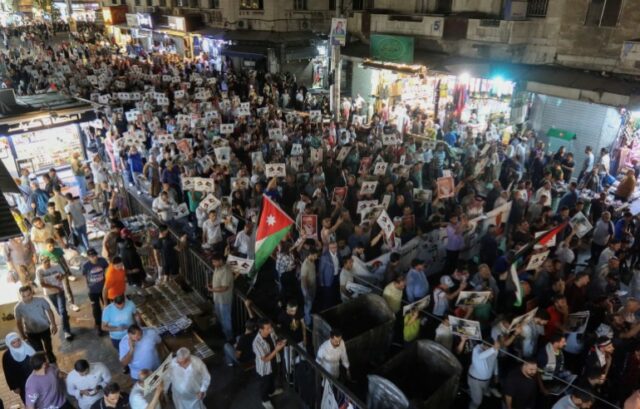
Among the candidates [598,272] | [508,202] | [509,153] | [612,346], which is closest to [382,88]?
[509,153]

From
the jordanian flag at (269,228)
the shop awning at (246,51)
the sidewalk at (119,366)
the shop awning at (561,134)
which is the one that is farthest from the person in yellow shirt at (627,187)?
the shop awning at (246,51)

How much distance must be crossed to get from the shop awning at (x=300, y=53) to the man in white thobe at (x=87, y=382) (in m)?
26.4

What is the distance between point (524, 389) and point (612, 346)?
1807 millimetres

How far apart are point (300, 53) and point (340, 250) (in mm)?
23346

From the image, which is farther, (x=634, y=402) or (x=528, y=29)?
(x=528, y=29)

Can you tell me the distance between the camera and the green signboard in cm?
2072

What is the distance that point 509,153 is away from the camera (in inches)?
622

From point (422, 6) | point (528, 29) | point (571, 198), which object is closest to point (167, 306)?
point (571, 198)

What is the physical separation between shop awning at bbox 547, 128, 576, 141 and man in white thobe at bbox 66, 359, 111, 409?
55.8ft

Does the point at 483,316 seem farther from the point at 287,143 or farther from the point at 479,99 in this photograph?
the point at 479,99

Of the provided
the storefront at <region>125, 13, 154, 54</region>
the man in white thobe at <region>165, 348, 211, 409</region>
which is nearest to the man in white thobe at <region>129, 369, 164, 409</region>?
the man in white thobe at <region>165, 348, 211, 409</region>

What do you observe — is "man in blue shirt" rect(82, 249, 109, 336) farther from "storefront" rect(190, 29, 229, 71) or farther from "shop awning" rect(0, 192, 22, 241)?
"storefront" rect(190, 29, 229, 71)

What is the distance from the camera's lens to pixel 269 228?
29.3 ft

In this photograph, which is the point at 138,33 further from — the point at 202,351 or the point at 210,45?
the point at 202,351
